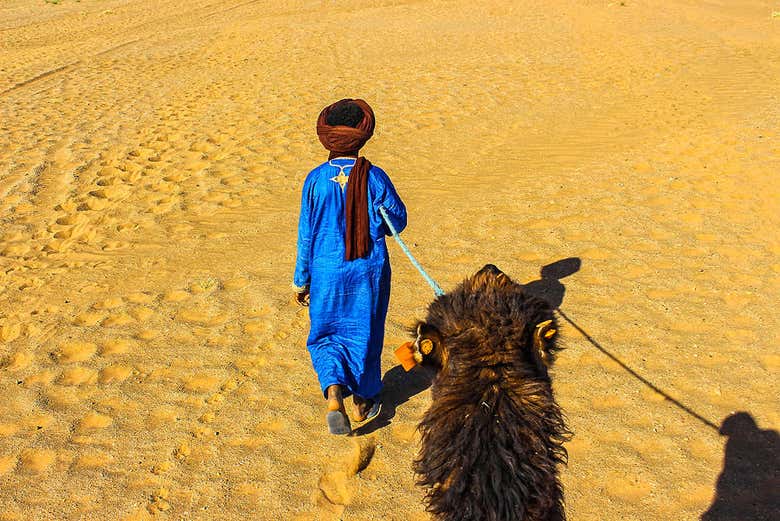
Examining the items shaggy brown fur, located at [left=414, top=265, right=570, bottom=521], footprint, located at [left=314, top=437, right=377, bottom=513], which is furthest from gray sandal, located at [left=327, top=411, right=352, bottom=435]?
shaggy brown fur, located at [left=414, top=265, right=570, bottom=521]

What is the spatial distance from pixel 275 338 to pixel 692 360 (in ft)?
10.5

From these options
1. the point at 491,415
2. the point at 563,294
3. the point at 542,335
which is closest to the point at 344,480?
the point at 491,415

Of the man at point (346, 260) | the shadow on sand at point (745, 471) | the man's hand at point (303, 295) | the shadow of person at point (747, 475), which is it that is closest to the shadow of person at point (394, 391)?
the man at point (346, 260)

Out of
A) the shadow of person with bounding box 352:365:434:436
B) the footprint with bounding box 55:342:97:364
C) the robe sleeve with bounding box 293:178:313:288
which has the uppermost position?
the robe sleeve with bounding box 293:178:313:288

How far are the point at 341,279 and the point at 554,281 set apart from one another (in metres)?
2.73

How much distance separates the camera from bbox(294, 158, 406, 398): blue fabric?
11.6 ft

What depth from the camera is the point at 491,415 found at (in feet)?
6.82

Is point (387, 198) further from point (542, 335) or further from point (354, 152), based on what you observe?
point (542, 335)

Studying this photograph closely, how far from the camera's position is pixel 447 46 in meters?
17.8

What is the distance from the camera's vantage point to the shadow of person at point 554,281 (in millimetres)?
5462

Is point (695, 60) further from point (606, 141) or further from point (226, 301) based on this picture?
point (226, 301)

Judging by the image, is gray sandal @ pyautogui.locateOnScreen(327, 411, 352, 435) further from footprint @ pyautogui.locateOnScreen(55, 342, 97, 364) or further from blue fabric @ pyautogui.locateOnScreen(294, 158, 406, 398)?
footprint @ pyautogui.locateOnScreen(55, 342, 97, 364)

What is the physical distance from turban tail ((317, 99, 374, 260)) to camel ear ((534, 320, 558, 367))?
5.20 feet

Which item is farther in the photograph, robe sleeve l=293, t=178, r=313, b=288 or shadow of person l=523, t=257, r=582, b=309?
shadow of person l=523, t=257, r=582, b=309
